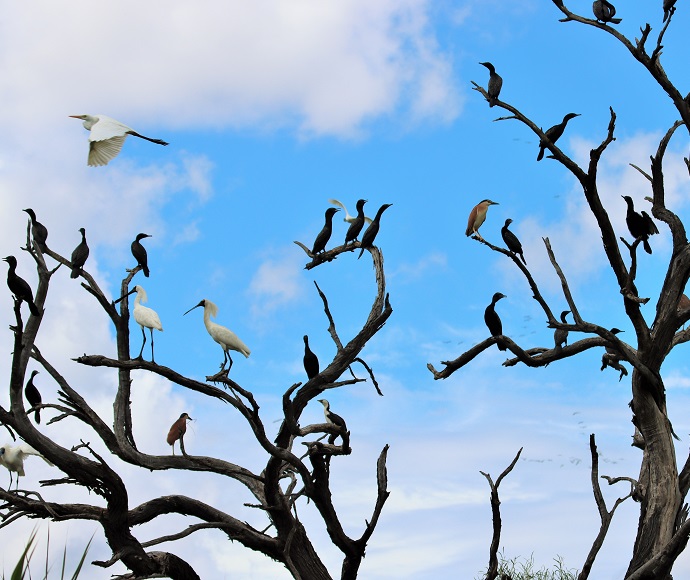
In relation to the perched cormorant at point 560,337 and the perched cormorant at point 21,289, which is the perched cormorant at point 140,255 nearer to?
the perched cormorant at point 21,289

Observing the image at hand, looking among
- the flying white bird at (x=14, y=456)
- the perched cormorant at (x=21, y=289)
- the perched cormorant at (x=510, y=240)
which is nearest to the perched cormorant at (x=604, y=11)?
the perched cormorant at (x=510, y=240)

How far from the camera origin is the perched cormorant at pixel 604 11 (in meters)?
10.8

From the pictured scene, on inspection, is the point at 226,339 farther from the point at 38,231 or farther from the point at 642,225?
the point at 642,225

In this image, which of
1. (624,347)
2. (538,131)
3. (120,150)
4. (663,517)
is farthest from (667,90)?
(120,150)

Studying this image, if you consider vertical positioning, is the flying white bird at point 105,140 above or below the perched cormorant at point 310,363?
above

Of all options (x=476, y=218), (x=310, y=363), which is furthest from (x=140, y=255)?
(x=476, y=218)

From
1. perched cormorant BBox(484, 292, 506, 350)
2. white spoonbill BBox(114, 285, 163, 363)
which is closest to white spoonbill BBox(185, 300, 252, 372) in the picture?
white spoonbill BBox(114, 285, 163, 363)

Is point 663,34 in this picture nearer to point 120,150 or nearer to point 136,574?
point 120,150

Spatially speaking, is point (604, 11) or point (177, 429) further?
point (604, 11)

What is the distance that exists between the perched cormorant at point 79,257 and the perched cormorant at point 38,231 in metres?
0.31

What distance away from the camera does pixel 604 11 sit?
10.8 meters

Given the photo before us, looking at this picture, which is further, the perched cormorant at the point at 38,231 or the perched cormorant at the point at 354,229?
the perched cormorant at the point at 354,229

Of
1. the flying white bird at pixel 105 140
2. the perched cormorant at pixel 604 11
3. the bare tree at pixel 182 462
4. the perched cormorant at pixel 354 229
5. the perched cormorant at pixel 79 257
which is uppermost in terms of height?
the perched cormorant at pixel 604 11

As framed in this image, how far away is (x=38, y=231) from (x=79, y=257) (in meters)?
0.57
